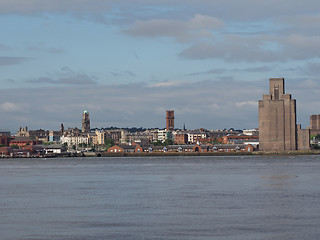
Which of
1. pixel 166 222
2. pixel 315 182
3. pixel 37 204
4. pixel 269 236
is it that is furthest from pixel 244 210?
pixel 315 182

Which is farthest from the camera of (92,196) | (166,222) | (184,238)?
(92,196)

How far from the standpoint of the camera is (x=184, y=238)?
96.6 feet

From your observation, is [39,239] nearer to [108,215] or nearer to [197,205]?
[108,215]

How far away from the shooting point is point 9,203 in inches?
1720

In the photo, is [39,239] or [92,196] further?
[92,196]

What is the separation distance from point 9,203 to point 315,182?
96.7 feet

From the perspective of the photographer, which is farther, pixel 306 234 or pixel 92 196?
pixel 92 196

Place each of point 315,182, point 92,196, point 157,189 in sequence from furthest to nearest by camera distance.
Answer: point 315,182
point 157,189
point 92,196

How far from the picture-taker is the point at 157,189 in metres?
54.0

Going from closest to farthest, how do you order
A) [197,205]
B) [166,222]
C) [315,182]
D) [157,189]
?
[166,222] → [197,205] → [157,189] → [315,182]

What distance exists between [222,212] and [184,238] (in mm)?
8568

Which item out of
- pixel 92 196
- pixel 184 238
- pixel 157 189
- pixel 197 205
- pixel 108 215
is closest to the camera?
pixel 184 238

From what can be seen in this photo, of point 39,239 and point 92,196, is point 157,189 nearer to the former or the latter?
point 92,196

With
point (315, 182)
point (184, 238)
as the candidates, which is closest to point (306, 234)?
point (184, 238)
